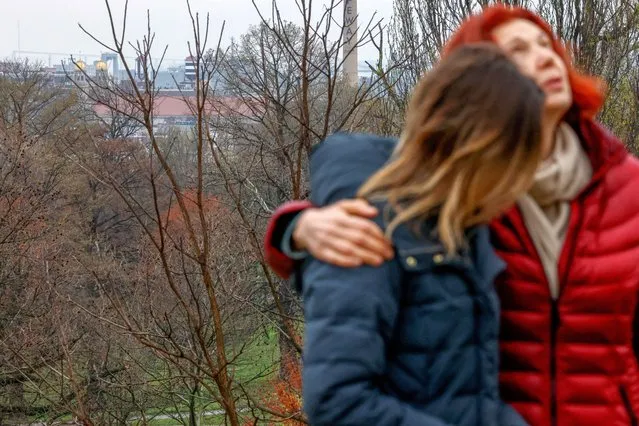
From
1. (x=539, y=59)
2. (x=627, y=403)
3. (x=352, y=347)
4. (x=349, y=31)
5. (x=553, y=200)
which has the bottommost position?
(x=627, y=403)

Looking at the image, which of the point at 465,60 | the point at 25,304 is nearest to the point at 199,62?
the point at 465,60

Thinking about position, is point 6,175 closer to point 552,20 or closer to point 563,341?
point 552,20

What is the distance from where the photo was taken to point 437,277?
3.91 feet

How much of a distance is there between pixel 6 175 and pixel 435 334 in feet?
52.6

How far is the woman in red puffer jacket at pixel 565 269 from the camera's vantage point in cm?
125

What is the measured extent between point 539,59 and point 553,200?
0.22 metres

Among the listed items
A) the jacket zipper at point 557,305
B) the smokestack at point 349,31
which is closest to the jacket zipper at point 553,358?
the jacket zipper at point 557,305

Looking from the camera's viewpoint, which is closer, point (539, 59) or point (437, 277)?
point (437, 277)

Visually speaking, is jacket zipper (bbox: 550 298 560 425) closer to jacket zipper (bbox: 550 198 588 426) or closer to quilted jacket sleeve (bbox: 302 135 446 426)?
jacket zipper (bbox: 550 198 588 426)

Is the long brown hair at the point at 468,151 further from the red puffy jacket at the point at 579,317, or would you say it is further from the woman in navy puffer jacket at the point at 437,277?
the red puffy jacket at the point at 579,317

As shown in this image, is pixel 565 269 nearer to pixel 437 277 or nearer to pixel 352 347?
pixel 437 277

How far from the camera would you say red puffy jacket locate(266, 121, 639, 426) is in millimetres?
1246

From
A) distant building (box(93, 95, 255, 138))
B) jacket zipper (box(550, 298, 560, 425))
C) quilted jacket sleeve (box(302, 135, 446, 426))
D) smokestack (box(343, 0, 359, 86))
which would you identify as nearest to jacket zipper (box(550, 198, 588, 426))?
jacket zipper (box(550, 298, 560, 425))

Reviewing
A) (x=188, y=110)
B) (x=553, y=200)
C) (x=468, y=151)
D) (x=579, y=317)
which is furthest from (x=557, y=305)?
(x=188, y=110)
